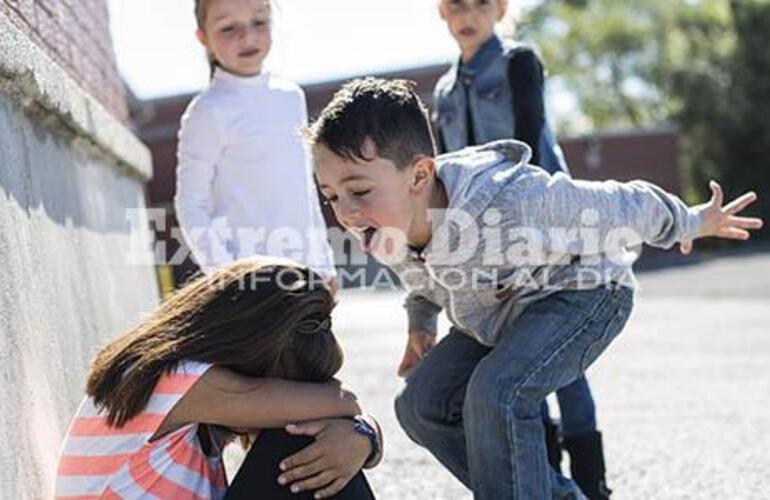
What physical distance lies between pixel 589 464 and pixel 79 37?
9.96ft

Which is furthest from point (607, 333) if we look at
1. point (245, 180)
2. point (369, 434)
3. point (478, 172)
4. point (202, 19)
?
point (202, 19)

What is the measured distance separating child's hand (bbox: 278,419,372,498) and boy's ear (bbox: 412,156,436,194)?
66 cm

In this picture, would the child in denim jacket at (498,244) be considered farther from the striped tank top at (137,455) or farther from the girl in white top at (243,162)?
the girl in white top at (243,162)

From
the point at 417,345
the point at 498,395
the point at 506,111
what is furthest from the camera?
the point at 506,111

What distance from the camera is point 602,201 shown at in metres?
3.49

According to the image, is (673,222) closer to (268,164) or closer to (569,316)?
(569,316)

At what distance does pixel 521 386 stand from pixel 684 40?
45627mm

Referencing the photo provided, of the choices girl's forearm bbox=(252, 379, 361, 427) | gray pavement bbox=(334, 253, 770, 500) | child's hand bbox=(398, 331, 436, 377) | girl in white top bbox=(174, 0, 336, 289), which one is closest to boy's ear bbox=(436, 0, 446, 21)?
girl in white top bbox=(174, 0, 336, 289)

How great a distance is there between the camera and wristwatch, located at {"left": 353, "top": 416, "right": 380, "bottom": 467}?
3.07 m

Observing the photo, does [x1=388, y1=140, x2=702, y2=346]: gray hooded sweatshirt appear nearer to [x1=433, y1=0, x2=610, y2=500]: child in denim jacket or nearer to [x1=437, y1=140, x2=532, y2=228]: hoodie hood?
[x1=437, y1=140, x2=532, y2=228]: hoodie hood

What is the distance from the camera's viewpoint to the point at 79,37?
5.91m

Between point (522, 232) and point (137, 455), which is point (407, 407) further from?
point (137, 455)

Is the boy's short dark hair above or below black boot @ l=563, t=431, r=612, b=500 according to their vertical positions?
above

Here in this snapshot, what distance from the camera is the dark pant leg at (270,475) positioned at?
2895 millimetres
